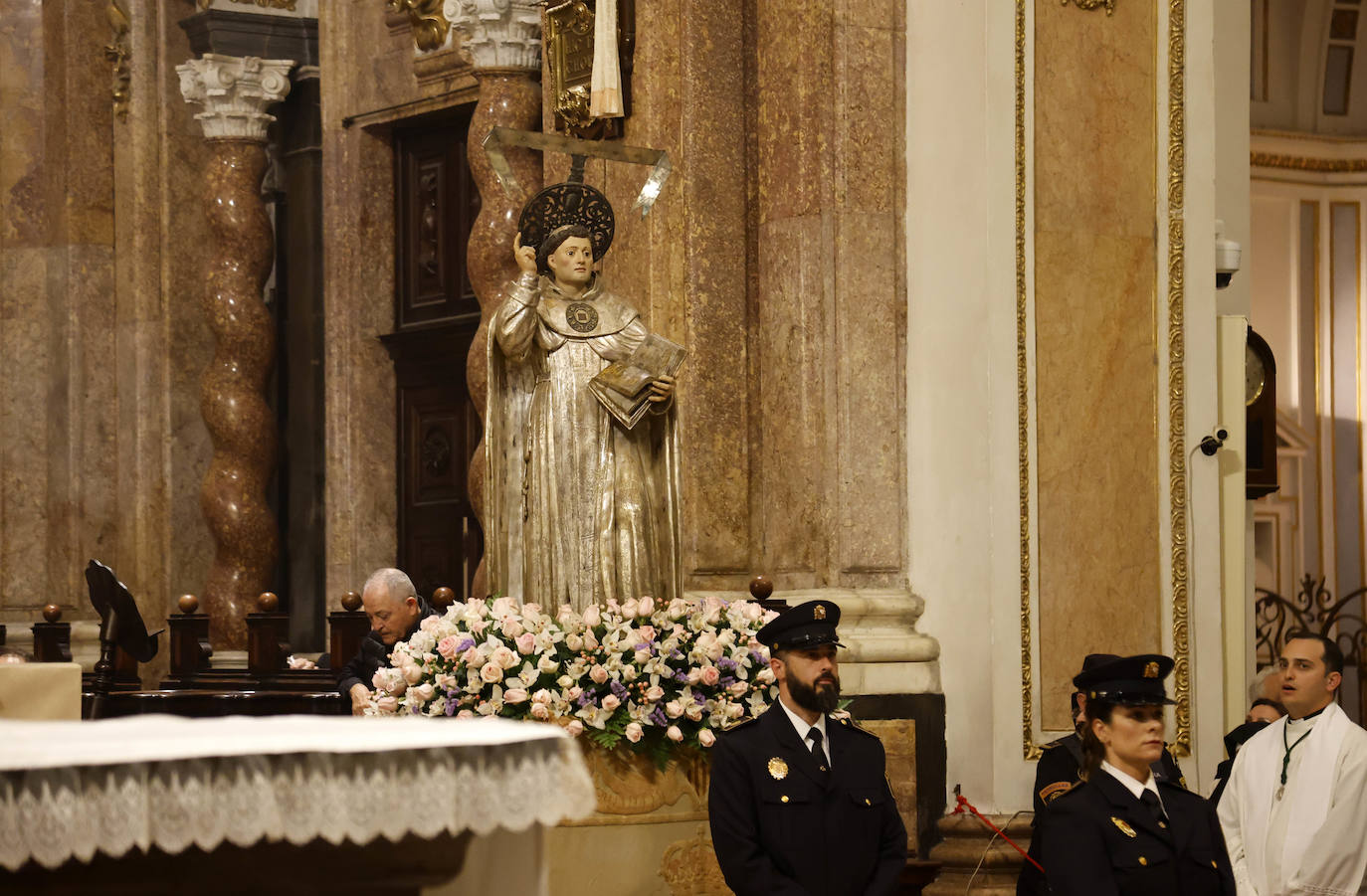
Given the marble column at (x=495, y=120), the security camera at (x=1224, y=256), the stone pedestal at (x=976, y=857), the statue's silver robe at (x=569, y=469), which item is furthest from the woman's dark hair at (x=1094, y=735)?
the marble column at (x=495, y=120)

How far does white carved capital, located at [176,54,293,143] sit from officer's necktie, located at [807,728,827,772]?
27.8 ft

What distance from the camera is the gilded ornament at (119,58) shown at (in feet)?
41.2

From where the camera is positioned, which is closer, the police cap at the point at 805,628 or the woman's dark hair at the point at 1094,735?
the woman's dark hair at the point at 1094,735

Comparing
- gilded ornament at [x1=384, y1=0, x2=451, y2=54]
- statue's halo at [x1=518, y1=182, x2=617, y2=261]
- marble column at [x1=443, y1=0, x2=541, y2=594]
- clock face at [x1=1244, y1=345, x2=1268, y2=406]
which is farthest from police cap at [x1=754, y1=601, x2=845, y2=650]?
gilded ornament at [x1=384, y1=0, x2=451, y2=54]

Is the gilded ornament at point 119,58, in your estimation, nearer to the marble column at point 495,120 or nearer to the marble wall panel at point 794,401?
the marble column at point 495,120

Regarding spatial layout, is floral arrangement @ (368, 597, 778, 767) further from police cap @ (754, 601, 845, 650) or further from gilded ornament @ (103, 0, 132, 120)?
gilded ornament @ (103, 0, 132, 120)

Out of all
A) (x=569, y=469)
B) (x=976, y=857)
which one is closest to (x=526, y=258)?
(x=569, y=469)

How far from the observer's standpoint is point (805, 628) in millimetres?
4875

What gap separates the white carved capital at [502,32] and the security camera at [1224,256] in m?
3.86

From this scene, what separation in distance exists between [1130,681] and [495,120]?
21.3 feet

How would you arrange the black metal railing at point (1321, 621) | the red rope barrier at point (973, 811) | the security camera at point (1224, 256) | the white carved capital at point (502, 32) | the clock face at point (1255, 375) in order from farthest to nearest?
the black metal railing at point (1321, 621)
the white carved capital at point (502, 32)
the clock face at point (1255, 375)
the security camera at point (1224, 256)
the red rope barrier at point (973, 811)

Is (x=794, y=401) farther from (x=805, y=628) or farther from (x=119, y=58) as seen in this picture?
(x=119, y=58)

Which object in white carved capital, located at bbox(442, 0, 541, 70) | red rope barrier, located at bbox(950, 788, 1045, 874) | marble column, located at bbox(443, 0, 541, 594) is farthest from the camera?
white carved capital, located at bbox(442, 0, 541, 70)

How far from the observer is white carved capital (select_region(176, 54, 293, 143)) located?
1213 centimetres
